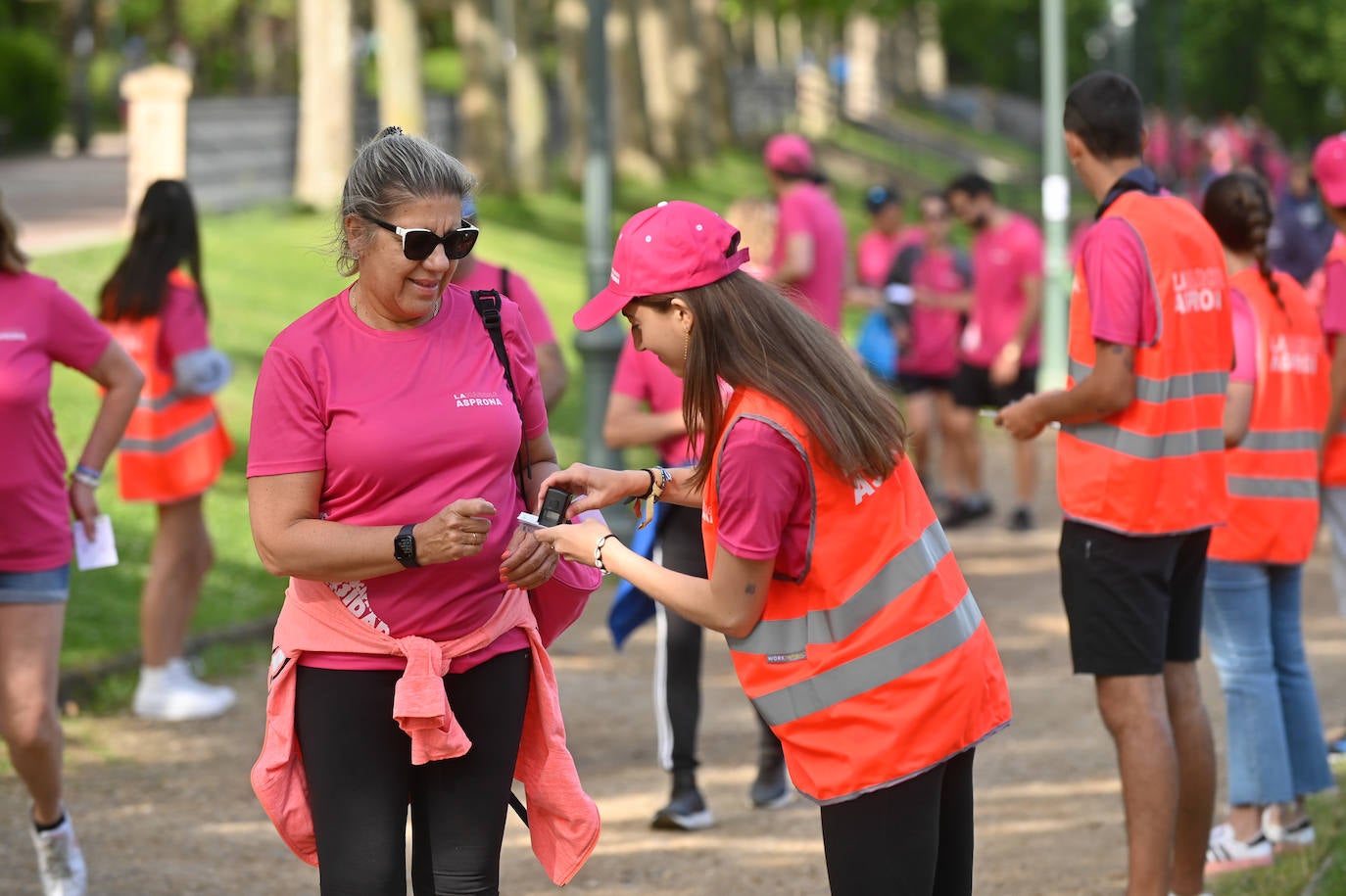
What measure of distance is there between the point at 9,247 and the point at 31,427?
520mm

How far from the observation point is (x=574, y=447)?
14.2 m

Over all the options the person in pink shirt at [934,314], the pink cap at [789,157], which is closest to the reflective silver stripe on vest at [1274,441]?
the pink cap at [789,157]

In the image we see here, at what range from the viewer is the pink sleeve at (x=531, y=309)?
624cm

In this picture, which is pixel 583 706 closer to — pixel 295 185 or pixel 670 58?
pixel 295 185

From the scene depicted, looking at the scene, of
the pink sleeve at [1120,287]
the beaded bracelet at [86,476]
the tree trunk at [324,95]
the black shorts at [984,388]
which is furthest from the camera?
the tree trunk at [324,95]

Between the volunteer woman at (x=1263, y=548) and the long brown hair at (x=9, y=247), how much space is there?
141 inches

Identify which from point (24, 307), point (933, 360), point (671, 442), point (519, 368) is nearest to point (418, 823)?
point (519, 368)

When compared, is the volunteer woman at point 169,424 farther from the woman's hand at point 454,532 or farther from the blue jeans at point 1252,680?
the woman's hand at point 454,532

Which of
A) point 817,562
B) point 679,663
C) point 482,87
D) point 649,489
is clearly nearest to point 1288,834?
point 679,663

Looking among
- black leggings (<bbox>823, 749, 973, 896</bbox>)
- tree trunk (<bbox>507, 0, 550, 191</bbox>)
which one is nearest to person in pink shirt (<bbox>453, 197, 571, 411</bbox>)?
black leggings (<bbox>823, 749, 973, 896</bbox>)

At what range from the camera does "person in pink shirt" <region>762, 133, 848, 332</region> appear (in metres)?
8.68

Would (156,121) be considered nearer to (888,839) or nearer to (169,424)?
(169,424)

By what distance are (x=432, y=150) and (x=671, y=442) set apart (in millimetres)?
2924

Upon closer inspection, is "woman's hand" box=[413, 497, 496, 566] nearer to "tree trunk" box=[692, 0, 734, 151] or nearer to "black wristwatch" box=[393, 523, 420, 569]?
"black wristwatch" box=[393, 523, 420, 569]
